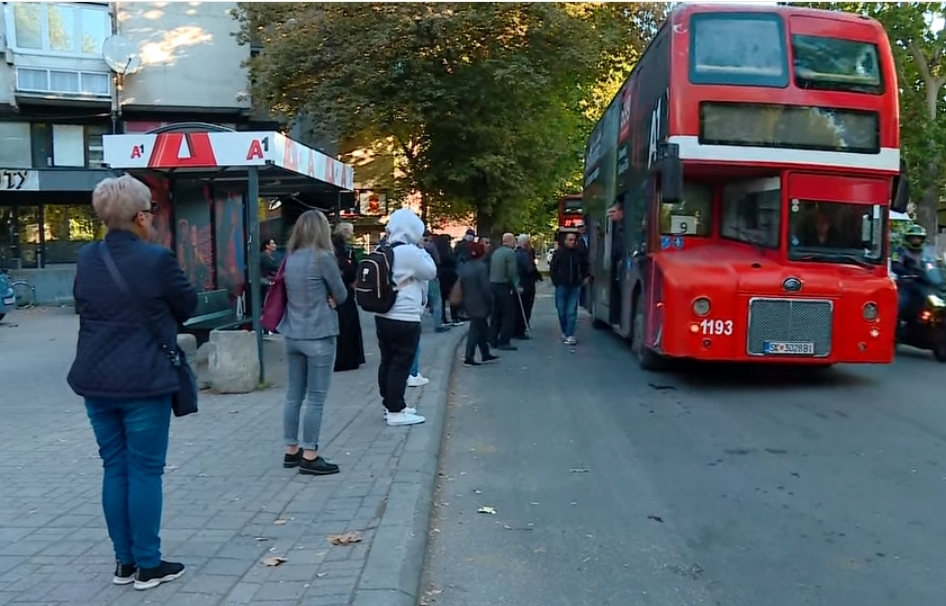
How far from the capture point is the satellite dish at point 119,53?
82.7 feet

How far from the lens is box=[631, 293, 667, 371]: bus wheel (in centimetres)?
1145

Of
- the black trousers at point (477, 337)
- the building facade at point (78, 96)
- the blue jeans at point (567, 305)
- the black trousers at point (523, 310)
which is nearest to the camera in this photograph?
the black trousers at point (477, 337)

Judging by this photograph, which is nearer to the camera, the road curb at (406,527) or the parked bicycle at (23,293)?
the road curb at (406,527)

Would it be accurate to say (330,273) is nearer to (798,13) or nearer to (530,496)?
(530,496)

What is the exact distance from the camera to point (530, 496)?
6055 mm

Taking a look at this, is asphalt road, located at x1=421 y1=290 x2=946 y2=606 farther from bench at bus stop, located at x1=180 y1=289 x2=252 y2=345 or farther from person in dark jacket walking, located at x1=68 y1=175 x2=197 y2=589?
bench at bus stop, located at x1=180 y1=289 x2=252 y2=345

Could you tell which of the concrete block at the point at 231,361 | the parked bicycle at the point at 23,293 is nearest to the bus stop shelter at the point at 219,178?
the concrete block at the point at 231,361

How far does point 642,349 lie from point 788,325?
7.63ft

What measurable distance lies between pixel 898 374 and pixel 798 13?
16.0 ft

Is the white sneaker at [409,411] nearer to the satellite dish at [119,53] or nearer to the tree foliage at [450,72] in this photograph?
the tree foliage at [450,72]

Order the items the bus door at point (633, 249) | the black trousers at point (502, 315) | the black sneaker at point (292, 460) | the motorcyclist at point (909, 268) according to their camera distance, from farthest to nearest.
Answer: the black trousers at point (502, 315) → the motorcyclist at point (909, 268) → the bus door at point (633, 249) → the black sneaker at point (292, 460)

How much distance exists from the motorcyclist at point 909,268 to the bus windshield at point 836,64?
4.12m


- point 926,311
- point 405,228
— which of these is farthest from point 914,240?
point 405,228

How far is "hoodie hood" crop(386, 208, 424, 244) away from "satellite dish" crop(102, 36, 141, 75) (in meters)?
21.0
